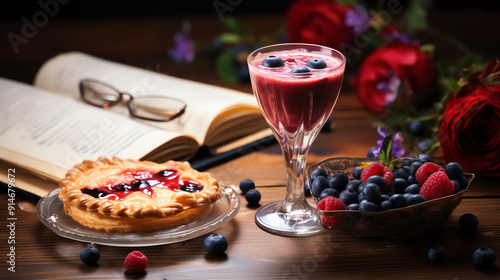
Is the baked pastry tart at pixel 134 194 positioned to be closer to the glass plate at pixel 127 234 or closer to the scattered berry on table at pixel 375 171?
the glass plate at pixel 127 234

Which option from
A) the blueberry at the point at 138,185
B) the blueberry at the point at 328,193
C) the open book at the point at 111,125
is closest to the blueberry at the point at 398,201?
the blueberry at the point at 328,193

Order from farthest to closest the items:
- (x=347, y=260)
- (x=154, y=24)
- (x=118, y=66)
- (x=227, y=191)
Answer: (x=154, y=24)
(x=118, y=66)
(x=227, y=191)
(x=347, y=260)

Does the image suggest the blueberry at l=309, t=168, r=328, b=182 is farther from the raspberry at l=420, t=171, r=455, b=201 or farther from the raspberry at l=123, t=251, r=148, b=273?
the raspberry at l=123, t=251, r=148, b=273

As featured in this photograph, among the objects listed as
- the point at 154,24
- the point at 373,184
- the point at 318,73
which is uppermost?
the point at 318,73

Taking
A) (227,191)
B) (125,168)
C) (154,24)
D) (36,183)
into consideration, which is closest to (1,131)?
(36,183)

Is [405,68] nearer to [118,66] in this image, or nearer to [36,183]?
[118,66]

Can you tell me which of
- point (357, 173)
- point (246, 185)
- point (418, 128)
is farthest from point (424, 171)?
point (418, 128)
